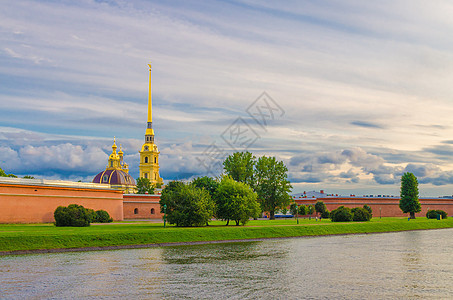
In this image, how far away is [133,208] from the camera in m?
72.3

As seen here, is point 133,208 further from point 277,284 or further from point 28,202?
point 277,284

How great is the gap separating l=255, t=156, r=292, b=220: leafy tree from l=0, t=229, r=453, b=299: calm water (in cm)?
3844

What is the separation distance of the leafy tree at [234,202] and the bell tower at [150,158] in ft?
307

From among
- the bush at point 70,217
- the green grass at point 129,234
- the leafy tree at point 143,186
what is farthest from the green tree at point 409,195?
the leafy tree at point 143,186

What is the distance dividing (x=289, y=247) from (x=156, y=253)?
33.1 ft

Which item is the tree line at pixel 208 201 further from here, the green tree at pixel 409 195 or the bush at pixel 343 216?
the green tree at pixel 409 195

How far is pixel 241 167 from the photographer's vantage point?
71.1 metres

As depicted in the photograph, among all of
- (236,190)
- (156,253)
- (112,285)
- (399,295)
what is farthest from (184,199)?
(399,295)

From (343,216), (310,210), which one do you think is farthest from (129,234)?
(310,210)

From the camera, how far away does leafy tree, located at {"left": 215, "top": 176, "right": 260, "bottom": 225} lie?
47.7m

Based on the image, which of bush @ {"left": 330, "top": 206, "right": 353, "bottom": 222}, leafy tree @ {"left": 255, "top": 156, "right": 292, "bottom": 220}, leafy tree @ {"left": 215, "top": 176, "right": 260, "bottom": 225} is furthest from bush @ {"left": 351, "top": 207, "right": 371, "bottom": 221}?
leafy tree @ {"left": 215, "top": 176, "right": 260, "bottom": 225}

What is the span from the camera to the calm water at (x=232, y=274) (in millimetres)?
17875

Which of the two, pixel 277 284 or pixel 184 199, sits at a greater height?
pixel 184 199

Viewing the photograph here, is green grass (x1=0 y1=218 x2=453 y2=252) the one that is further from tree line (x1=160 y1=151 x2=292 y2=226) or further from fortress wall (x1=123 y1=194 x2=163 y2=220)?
fortress wall (x1=123 y1=194 x2=163 y2=220)
